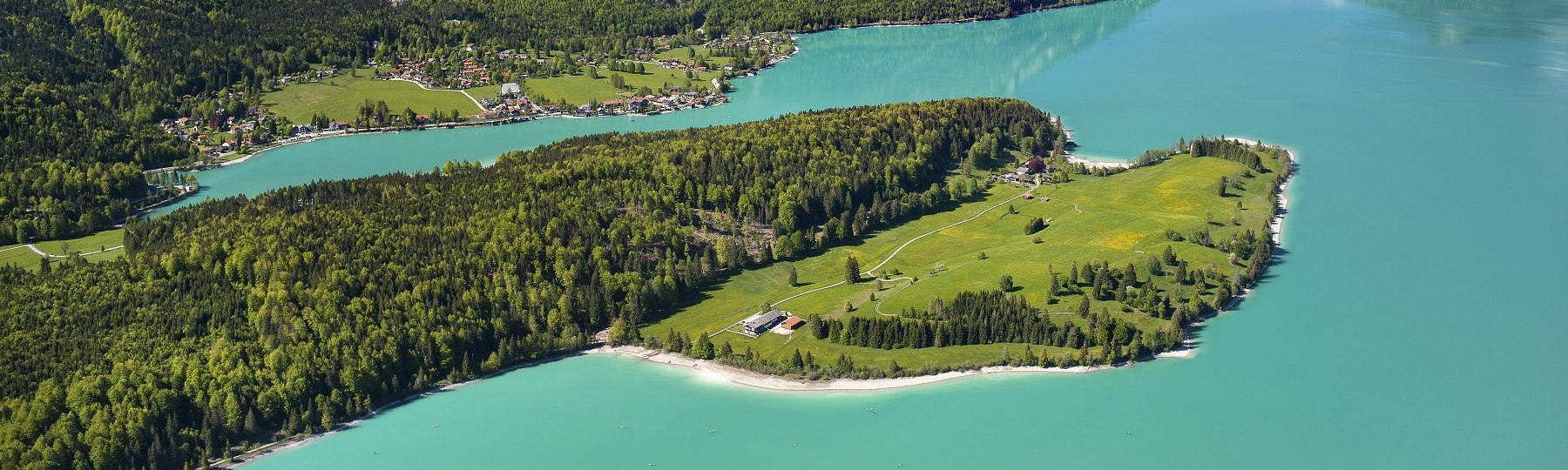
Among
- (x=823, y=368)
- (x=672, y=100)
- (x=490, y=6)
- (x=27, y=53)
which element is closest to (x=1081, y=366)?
(x=823, y=368)

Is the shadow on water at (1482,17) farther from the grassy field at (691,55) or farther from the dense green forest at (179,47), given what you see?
the grassy field at (691,55)

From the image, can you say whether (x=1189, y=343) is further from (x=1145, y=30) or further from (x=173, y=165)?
(x=1145, y=30)

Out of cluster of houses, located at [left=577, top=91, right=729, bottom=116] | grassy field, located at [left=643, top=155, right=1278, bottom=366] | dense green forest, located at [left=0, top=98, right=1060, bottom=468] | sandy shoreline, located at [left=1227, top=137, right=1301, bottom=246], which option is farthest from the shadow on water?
dense green forest, located at [left=0, top=98, right=1060, bottom=468]

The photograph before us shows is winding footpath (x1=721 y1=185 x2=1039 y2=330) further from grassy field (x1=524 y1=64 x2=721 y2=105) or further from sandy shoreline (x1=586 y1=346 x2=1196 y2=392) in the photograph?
grassy field (x1=524 y1=64 x2=721 y2=105)

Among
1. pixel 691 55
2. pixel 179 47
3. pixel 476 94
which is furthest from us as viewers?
pixel 691 55

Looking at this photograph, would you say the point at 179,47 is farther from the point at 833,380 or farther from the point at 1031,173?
the point at 833,380

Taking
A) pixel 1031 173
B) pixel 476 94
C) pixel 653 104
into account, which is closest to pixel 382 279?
pixel 1031 173
